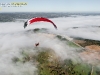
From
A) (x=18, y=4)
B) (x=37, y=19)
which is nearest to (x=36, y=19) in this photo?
(x=37, y=19)

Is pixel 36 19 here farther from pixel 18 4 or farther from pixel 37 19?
pixel 18 4

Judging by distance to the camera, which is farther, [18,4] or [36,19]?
[18,4]

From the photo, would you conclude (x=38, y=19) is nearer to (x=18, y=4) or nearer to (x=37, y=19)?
(x=37, y=19)

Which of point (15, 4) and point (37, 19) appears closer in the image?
point (37, 19)

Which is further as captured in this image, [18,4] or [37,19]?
[18,4]

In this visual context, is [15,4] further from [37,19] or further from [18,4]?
[37,19]

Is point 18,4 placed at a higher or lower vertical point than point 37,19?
higher

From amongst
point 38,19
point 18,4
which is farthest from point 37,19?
point 18,4
